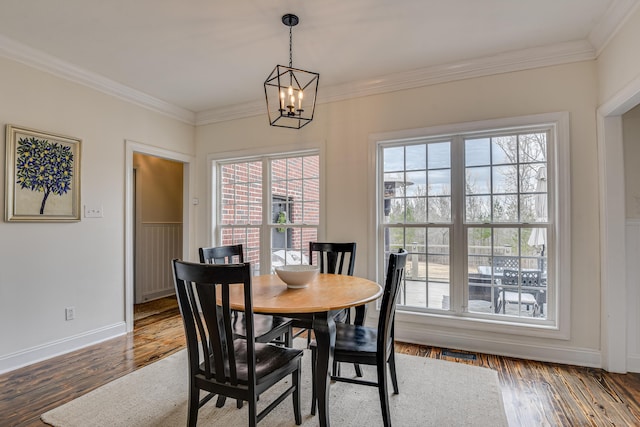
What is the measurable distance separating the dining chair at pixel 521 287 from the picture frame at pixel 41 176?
404 cm

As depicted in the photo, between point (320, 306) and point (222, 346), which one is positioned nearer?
point (222, 346)

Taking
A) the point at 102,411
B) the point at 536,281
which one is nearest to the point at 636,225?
the point at 536,281

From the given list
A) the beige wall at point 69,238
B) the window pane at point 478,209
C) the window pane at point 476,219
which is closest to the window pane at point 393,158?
the window pane at point 476,219

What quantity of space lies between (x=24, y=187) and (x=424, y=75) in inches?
145

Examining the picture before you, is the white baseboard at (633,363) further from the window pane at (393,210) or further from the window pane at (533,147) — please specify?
the window pane at (393,210)

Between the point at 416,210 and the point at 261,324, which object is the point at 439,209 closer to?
the point at 416,210

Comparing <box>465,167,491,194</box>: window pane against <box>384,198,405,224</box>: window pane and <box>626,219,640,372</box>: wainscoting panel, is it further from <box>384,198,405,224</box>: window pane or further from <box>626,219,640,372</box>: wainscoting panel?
<box>626,219,640,372</box>: wainscoting panel

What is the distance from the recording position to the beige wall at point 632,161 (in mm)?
2590

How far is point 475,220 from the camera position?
3109 mm

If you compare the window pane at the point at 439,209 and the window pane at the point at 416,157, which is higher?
the window pane at the point at 416,157

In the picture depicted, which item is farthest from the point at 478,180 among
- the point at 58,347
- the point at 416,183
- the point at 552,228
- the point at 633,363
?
the point at 58,347

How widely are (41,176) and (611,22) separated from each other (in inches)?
183

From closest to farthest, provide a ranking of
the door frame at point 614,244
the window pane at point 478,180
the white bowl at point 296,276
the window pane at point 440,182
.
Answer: the white bowl at point 296,276 < the door frame at point 614,244 < the window pane at point 478,180 < the window pane at point 440,182

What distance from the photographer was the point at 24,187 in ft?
9.10
